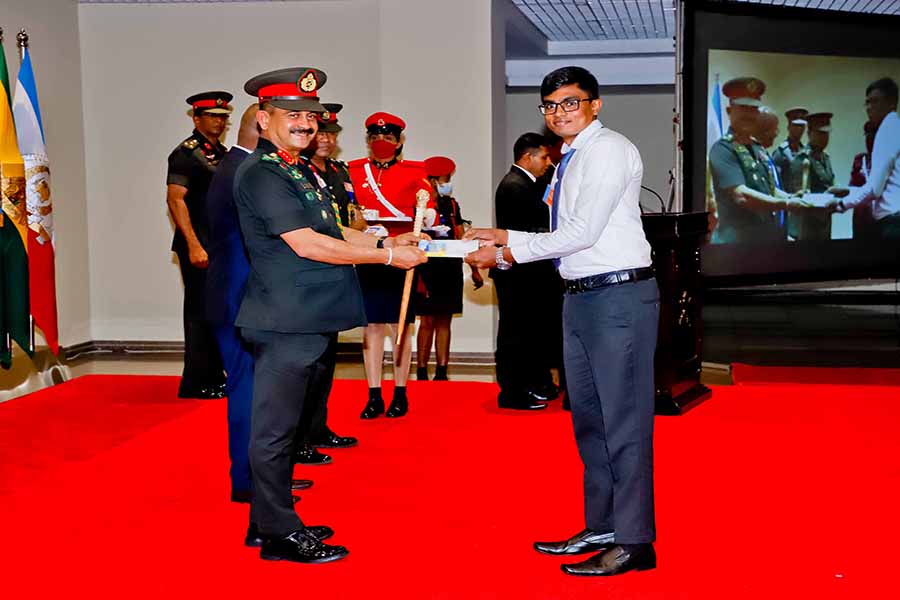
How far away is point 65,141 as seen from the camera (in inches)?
320

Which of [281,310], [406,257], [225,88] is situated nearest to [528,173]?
[406,257]

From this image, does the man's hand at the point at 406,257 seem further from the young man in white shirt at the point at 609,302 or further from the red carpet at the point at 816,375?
the red carpet at the point at 816,375

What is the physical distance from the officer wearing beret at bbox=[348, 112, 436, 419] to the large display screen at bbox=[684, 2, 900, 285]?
12.5 ft

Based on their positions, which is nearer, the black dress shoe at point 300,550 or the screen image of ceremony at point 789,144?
the black dress shoe at point 300,550

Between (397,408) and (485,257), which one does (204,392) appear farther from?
(485,257)

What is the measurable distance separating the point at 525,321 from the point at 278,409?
2541mm

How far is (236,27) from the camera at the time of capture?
8.24 metres

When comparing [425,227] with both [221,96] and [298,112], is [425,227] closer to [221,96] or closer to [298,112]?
[221,96]

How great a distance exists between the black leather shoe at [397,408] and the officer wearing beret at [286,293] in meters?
2.06

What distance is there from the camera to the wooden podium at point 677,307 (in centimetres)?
532

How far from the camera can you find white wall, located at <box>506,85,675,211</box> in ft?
45.0

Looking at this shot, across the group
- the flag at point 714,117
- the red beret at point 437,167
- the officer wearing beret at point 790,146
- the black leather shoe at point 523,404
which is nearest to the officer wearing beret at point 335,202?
the black leather shoe at point 523,404

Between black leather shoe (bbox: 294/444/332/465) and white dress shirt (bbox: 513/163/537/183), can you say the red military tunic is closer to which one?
white dress shirt (bbox: 513/163/537/183)

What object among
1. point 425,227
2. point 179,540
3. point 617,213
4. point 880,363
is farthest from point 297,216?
point 880,363
